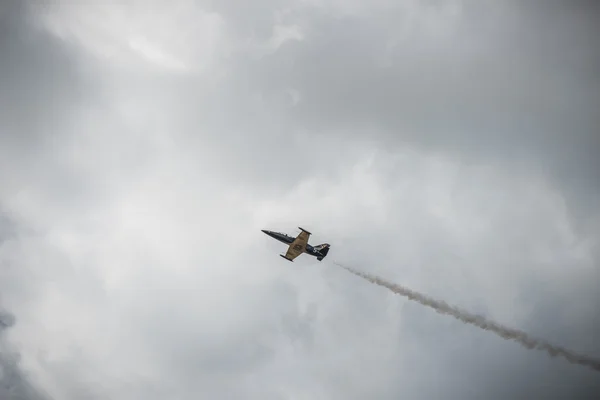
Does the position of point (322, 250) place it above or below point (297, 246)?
above

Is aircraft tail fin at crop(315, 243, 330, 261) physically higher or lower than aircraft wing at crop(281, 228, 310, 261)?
higher

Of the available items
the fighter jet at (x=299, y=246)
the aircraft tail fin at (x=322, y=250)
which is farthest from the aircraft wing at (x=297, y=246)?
the aircraft tail fin at (x=322, y=250)

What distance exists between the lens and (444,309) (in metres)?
136

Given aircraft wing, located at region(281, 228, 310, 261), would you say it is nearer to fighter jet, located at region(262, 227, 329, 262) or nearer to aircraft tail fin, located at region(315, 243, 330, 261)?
fighter jet, located at region(262, 227, 329, 262)

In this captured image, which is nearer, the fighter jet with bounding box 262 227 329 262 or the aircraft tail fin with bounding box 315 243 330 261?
the fighter jet with bounding box 262 227 329 262

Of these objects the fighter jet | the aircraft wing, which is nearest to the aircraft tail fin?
the fighter jet

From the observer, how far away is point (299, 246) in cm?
13725

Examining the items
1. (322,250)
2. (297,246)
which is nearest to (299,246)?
(297,246)

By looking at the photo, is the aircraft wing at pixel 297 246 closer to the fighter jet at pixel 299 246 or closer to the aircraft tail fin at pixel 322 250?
the fighter jet at pixel 299 246

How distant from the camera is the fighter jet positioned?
13662 cm

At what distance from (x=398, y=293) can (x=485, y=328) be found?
2618 centimetres

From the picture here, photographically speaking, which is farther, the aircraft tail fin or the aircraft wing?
the aircraft tail fin

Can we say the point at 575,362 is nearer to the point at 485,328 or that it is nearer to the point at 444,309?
the point at 485,328

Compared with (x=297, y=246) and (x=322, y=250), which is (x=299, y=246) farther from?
(x=322, y=250)
